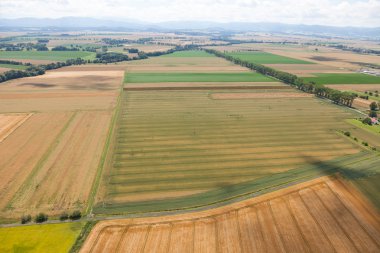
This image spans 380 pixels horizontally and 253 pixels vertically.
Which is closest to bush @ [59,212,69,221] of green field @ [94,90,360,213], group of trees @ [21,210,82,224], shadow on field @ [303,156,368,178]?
group of trees @ [21,210,82,224]

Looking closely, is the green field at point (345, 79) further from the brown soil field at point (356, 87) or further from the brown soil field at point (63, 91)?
the brown soil field at point (63, 91)

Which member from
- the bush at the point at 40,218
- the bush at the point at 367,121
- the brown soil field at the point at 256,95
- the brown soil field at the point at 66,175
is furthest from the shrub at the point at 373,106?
the bush at the point at 40,218

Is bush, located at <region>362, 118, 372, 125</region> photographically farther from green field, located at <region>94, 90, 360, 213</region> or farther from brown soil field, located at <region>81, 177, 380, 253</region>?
brown soil field, located at <region>81, 177, 380, 253</region>

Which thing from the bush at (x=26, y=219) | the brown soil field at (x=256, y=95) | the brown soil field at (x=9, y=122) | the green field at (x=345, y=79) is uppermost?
the green field at (x=345, y=79)

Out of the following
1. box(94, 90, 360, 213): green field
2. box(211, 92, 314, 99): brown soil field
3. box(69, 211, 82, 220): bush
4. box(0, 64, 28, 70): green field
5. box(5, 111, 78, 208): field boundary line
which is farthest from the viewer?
box(0, 64, 28, 70): green field

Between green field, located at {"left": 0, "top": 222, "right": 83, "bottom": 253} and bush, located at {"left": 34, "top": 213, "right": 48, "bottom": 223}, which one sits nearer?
green field, located at {"left": 0, "top": 222, "right": 83, "bottom": 253}

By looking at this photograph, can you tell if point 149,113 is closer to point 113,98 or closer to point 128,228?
point 113,98
